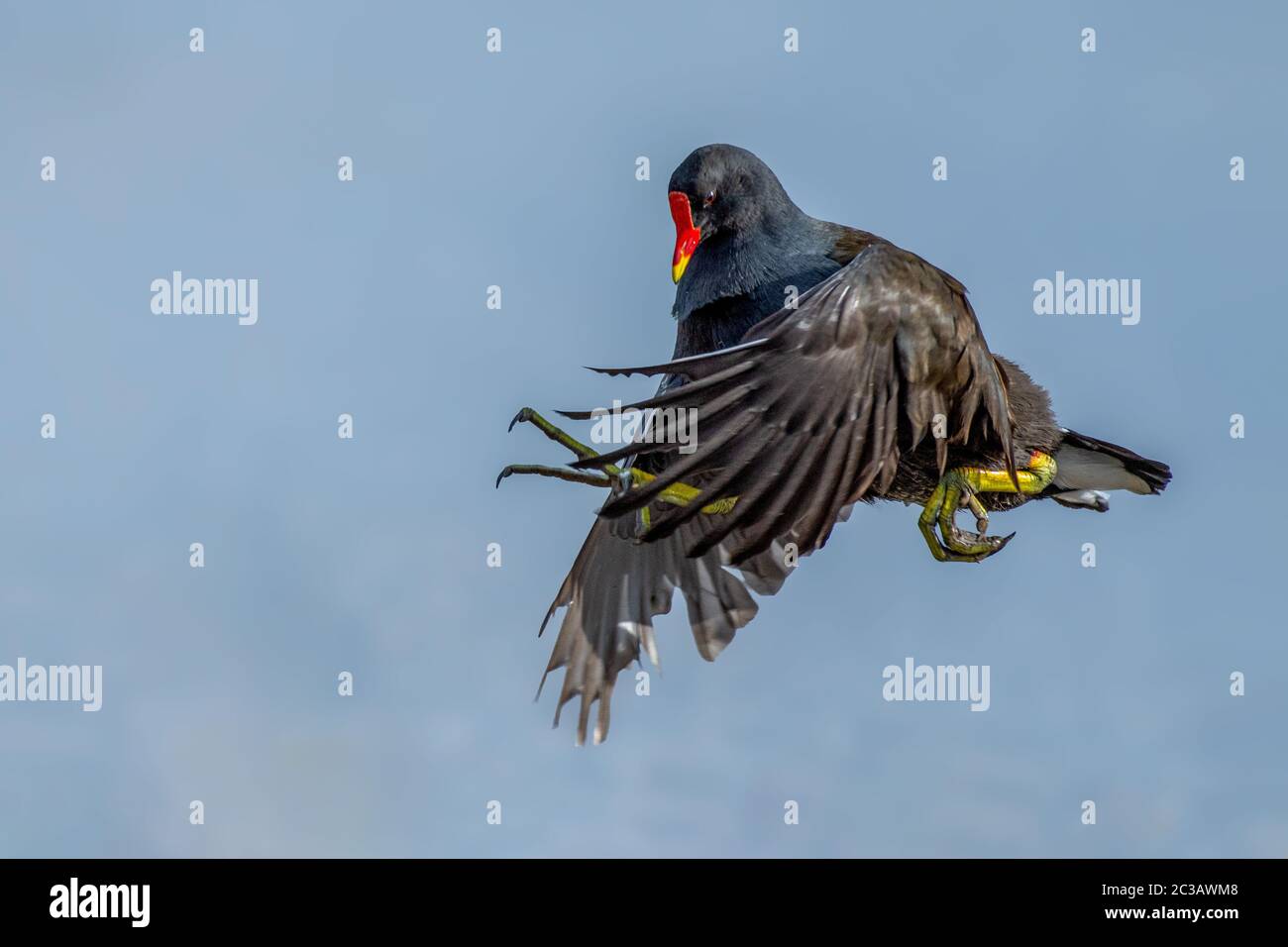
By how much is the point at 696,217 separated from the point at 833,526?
2.49m

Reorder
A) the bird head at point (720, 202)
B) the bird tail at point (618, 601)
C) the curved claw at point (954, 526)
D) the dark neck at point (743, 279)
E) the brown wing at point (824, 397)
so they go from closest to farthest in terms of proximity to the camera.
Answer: the brown wing at point (824, 397) < the curved claw at point (954, 526) < the dark neck at point (743, 279) < the bird head at point (720, 202) < the bird tail at point (618, 601)

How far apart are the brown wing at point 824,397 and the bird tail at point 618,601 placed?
10.6 ft

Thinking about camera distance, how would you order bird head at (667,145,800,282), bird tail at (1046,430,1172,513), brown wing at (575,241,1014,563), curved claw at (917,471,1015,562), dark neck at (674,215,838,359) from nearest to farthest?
1. brown wing at (575,241,1014,563)
2. curved claw at (917,471,1015,562)
3. dark neck at (674,215,838,359)
4. bird head at (667,145,800,282)
5. bird tail at (1046,430,1172,513)

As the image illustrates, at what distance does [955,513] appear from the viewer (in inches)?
430

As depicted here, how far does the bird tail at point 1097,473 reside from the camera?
12.1 meters

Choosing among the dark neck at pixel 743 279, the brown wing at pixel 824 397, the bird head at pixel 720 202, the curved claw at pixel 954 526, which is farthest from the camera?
the bird head at pixel 720 202

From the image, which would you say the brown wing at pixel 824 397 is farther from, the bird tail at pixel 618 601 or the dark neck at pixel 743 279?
the bird tail at pixel 618 601

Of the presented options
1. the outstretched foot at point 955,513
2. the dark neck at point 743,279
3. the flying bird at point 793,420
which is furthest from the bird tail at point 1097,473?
the dark neck at point 743,279

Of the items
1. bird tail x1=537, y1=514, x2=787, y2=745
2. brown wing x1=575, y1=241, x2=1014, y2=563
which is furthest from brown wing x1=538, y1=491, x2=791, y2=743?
brown wing x1=575, y1=241, x2=1014, y2=563

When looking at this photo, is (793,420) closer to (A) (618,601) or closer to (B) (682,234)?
(B) (682,234)

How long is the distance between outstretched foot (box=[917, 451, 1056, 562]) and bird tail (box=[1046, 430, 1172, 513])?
99 cm

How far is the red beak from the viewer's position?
11227 mm

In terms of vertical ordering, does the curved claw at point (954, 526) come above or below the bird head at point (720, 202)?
below

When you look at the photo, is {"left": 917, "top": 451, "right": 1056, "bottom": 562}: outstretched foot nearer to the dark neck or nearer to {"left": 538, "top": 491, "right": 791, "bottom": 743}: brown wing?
the dark neck
